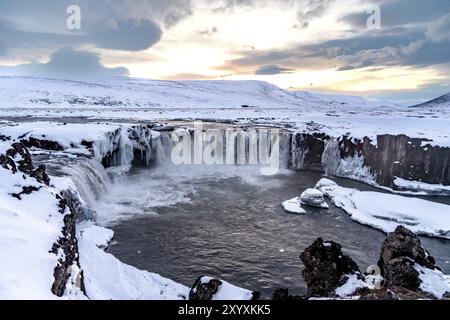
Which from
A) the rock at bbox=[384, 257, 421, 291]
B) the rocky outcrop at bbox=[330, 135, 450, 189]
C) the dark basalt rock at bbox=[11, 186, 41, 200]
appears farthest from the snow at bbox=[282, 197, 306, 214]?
the dark basalt rock at bbox=[11, 186, 41, 200]

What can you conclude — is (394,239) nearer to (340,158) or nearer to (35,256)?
(35,256)

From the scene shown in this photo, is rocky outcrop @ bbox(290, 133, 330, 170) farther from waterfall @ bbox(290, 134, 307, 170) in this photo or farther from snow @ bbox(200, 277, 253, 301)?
snow @ bbox(200, 277, 253, 301)

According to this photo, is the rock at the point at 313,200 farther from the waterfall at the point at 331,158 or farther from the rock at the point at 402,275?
the rock at the point at 402,275

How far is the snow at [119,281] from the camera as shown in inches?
448

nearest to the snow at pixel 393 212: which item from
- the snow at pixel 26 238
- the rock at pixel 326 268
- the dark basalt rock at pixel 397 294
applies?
the rock at pixel 326 268

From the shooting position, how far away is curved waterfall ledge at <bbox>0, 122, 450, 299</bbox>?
8.48 m

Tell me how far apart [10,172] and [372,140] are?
3278 cm

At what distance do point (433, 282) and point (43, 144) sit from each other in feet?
88.1

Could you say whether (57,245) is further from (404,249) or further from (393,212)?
(393,212)

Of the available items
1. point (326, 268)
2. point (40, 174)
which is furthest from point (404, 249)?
point (40, 174)

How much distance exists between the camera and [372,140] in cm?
3612

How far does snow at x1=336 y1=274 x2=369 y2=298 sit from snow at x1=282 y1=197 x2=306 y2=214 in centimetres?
1321

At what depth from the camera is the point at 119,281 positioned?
12406 mm

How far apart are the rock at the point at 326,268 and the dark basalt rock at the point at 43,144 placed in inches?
881
